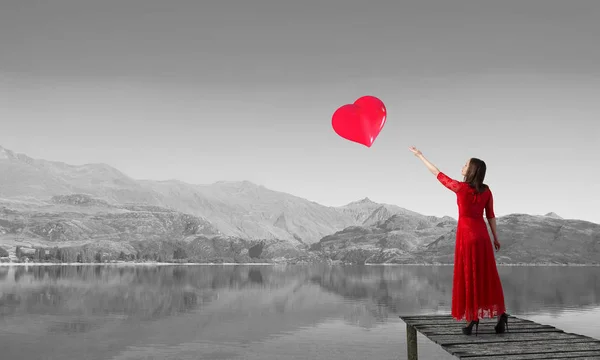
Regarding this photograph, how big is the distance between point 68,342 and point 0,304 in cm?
4227

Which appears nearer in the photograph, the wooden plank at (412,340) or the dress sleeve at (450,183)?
the dress sleeve at (450,183)

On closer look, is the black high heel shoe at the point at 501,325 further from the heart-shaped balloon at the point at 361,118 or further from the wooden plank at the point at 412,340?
the heart-shaped balloon at the point at 361,118

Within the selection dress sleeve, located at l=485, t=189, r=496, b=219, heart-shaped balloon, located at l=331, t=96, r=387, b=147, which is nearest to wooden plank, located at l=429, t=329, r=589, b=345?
dress sleeve, located at l=485, t=189, r=496, b=219

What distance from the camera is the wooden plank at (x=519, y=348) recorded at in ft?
41.3

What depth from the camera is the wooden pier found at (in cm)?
1240

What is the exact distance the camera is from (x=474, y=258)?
49.4 feet

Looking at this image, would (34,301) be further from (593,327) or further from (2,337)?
(593,327)

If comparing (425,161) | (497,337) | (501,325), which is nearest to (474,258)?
(501,325)

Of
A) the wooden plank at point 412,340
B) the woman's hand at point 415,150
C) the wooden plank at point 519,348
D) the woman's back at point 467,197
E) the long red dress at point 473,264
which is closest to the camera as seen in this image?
the wooden plank at point 519,348

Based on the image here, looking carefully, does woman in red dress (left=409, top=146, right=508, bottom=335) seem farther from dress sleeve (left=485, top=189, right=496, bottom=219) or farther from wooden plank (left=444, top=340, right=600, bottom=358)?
wooden plank (left=444, top=340, right=600, bottom=358)

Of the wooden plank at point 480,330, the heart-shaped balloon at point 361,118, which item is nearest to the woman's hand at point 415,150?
the heart-shaped balloon at point 361,118

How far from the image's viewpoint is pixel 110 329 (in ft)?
221

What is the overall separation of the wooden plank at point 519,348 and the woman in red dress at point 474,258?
1.44 metres

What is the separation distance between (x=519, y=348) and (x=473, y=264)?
8.56ft
